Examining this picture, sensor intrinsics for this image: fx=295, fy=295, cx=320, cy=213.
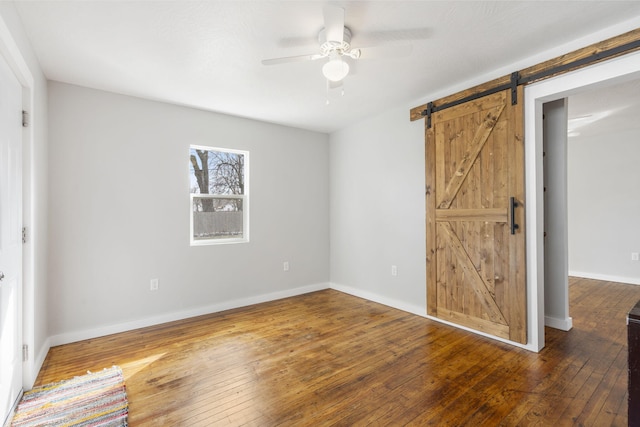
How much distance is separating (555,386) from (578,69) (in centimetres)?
235

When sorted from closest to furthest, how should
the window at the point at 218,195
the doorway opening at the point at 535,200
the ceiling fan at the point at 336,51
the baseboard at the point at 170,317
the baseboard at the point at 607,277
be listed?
1. the ceiling fan at the point at 336,51
2. the doorway opening at the point at 535,200
3. the baseboard at the point at 170,317
4. the window at the point at 218,195
5. the baseboard at the point at 607,277

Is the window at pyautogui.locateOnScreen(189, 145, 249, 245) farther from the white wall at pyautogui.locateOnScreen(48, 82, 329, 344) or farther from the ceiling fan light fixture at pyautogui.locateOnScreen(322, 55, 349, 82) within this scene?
the ceiling fan light fixture at pyautogui.locateOnScreen(322, 55, 349, 82)

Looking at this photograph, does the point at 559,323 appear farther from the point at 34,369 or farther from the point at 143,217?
the point at 34,369

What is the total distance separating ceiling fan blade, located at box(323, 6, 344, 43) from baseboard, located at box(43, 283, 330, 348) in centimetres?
324

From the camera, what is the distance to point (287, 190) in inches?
174

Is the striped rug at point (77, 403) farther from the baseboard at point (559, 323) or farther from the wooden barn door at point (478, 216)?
the baseboard at point (559, 323)

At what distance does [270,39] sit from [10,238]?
2.13m

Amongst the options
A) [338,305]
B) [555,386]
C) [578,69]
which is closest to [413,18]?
[578,69]

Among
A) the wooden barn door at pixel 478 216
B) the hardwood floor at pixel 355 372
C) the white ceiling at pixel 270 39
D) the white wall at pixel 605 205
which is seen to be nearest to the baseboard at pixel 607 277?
the white wall at pixel 605 205

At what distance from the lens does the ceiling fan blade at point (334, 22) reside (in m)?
1.66

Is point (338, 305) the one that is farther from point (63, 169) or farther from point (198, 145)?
point (63, 169)

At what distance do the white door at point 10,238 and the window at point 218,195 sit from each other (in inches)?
67.8

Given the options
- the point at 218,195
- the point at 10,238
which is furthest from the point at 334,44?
the point at 218,195

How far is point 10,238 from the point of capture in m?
1.79
